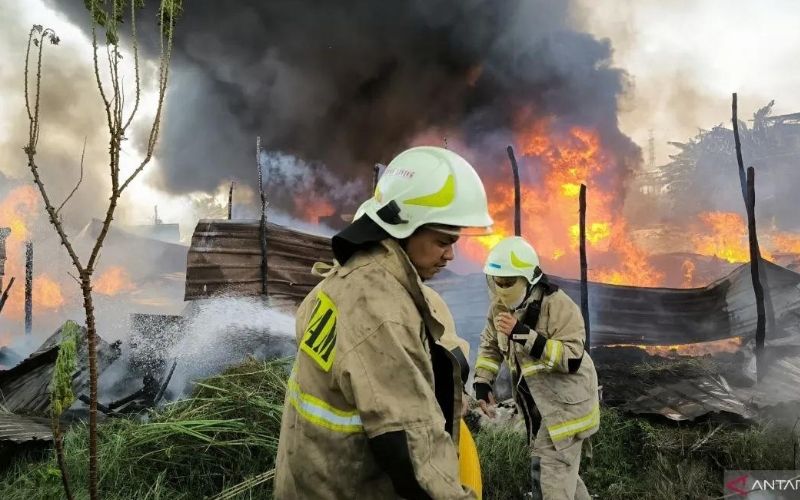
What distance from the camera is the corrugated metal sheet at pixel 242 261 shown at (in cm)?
920

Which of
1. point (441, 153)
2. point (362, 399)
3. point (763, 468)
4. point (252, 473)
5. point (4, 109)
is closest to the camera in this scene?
point (362, 399)

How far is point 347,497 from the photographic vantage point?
4.95 feet

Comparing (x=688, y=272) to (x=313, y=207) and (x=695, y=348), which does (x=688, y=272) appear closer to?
(x=695, y=348)

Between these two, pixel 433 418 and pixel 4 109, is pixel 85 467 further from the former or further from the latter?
pixel 4 109

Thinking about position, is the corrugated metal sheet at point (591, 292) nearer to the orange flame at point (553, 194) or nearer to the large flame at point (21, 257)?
the orange flame at point (553, 194)

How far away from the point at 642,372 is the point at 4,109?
25050 mm

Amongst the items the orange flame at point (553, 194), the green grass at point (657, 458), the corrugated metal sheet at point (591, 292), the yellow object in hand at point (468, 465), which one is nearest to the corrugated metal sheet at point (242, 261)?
the corrugated metal sheet at point (591, 292)

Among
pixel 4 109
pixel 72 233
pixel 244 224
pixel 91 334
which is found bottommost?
pixel 91 334

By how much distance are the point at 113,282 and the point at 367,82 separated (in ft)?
48.3

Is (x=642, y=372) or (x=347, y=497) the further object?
(x=642, y=372)

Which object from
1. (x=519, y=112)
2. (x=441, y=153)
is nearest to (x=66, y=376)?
(x=441, y=153)

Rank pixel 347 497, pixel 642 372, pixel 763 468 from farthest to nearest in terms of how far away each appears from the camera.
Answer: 1. pixel 642 372
2. pixel 763 468
3. pixel 347 497

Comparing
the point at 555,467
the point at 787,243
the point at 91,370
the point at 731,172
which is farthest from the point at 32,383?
the point at 731,172

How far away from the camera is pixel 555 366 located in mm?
3729
